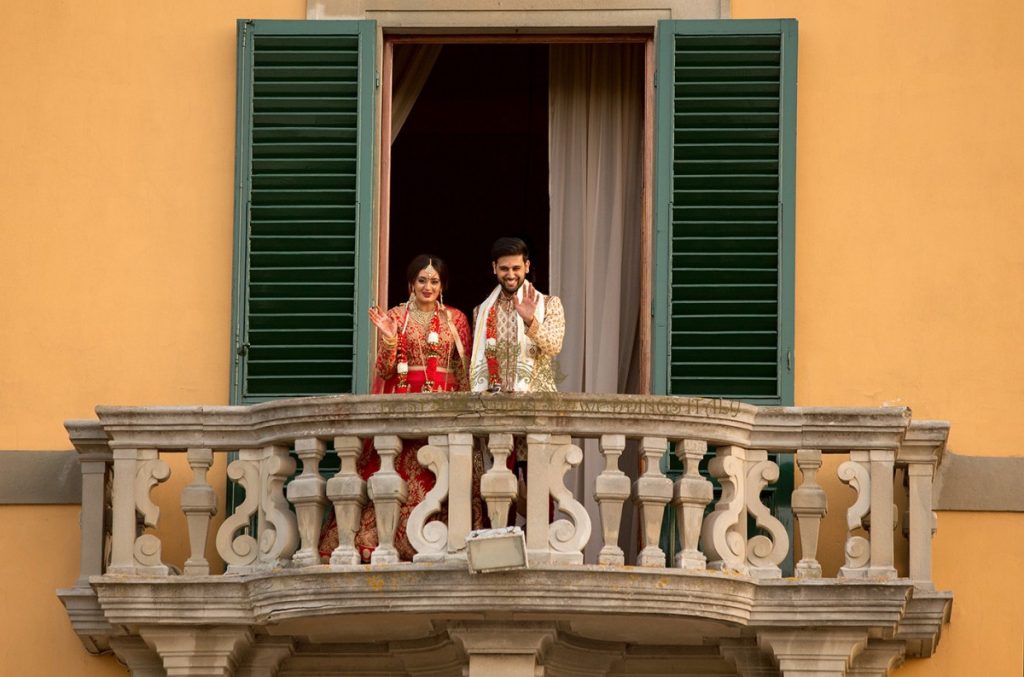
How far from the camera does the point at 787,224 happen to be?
14.0 meters

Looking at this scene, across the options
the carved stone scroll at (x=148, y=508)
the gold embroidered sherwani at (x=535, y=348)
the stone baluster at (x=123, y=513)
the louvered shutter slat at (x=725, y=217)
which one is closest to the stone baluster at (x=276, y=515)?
the carved stone scroll at (x=148, y=508)

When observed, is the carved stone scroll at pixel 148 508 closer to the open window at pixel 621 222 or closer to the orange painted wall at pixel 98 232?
the orange painted wall at pixel 98 232

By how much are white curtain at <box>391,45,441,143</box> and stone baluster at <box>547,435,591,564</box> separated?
2824mm

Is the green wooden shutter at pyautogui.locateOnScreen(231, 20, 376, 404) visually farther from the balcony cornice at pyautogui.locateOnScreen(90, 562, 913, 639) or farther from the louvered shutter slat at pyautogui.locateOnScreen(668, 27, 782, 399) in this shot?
the louvered shutter slat at pyautogui.locateOnScreen(668, 27, 782, 399)

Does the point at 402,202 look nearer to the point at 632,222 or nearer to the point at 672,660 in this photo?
the point at 632,222

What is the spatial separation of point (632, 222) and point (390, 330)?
1918 mm

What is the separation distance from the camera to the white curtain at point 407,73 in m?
15.0

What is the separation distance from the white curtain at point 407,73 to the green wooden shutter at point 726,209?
138cm

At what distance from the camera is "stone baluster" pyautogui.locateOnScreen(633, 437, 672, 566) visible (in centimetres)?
1272

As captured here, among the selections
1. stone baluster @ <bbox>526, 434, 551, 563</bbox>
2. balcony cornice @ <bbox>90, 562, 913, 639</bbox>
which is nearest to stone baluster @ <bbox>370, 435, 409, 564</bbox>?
balcony cornice @ <bbox>90, 562, 913, 639</bbox>

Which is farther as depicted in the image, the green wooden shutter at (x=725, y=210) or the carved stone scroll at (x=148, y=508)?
Answer: the green wooden shutter at (x=725, y=210)

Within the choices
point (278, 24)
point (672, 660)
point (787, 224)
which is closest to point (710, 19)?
point (787, 224)

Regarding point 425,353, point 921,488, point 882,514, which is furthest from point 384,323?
point 921,488

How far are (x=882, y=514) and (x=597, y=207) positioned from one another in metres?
2.55
